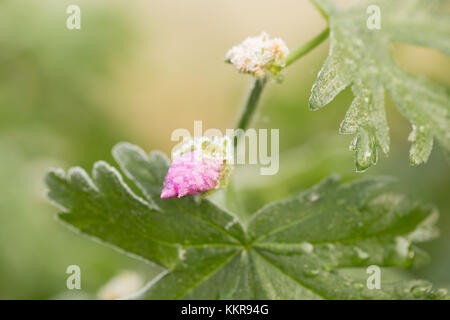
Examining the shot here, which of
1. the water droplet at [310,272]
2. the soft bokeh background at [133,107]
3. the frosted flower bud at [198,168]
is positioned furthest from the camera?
the soft bokeh background at [133,107]

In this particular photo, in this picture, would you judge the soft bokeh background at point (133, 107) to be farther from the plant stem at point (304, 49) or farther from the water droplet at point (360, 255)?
the water droplet at point (360, 255)

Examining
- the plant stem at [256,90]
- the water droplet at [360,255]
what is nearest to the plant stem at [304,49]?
the plant stem at [256,90]

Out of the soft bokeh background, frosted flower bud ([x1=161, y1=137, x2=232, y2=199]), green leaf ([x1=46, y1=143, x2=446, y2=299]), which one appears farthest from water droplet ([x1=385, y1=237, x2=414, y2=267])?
the soft bokeh background

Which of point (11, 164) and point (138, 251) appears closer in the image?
point (138, 251)

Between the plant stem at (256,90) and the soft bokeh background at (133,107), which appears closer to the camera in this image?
the plant stem at (256,90)

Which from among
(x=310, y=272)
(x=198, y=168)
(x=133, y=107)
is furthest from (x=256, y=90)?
(x=133, y=107)
